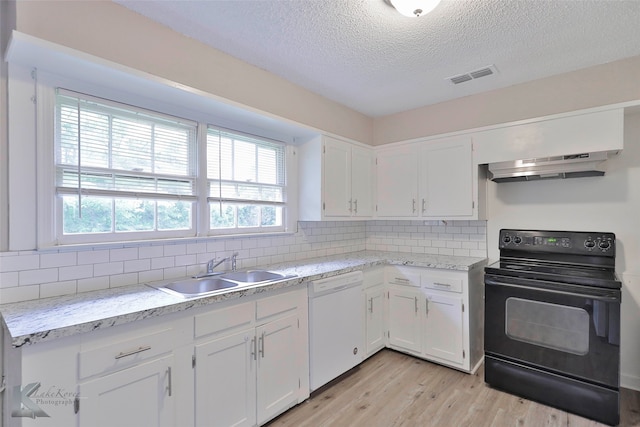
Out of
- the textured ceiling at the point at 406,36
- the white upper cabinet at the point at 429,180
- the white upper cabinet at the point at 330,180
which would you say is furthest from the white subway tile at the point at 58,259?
the white upper cabinet at the point at 429,180

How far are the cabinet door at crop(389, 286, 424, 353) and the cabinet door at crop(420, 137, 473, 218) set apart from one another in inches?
32.9

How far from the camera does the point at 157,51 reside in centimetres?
192

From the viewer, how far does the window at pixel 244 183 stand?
2461 mm

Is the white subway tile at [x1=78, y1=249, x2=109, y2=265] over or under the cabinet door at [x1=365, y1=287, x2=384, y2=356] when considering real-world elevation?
over

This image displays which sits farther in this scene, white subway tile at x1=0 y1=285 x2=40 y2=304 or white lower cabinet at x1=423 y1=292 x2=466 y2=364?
white lower cabinet at x1=423 y1=292 x2=466 y2=364

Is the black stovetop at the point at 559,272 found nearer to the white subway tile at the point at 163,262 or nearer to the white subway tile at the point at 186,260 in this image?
the white subway tile at the point at 186,260

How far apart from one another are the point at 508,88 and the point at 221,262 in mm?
2988

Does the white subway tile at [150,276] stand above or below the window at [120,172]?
below

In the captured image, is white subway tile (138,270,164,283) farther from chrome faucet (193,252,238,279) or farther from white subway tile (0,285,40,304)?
white subway tile (0,285,40,304)

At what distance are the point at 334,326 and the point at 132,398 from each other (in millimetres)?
1452

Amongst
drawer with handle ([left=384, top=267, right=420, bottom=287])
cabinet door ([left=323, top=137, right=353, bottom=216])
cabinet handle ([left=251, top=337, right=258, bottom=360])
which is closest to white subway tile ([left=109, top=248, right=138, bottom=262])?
cabinet handle ([left=251, top=337, right=258, bottom=360])

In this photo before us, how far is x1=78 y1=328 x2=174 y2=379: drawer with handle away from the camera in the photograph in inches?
51.6

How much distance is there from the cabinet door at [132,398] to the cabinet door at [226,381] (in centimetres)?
16

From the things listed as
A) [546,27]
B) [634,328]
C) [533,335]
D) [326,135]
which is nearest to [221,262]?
[326,135]
